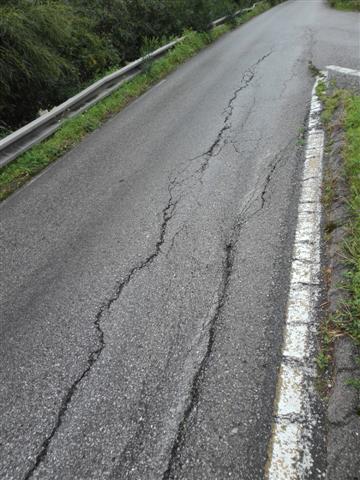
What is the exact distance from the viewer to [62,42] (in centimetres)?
843

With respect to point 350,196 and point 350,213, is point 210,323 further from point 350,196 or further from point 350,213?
point 350,196

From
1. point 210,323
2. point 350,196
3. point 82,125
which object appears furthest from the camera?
point 82,125

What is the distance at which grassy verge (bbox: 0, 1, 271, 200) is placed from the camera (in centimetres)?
596

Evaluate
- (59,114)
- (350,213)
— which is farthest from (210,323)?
(59,114)

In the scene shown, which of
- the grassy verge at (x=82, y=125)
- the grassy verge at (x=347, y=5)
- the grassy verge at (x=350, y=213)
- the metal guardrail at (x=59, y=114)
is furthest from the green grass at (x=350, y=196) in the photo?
the grassy verge at (x=347, y=5)

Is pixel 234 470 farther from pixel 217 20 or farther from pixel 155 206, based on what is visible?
pixel 217 20

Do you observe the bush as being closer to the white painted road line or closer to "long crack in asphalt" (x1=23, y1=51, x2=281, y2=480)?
"long crack in asphalt" (x1=23, y1=51, x2=281, y2=480)

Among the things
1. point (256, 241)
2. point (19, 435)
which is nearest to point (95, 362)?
point (19, 435)

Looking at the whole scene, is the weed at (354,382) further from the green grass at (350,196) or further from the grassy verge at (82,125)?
the grassy verge at (82,125)

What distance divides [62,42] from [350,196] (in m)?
7.89

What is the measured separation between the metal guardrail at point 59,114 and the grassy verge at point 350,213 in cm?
527

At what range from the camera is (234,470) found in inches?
77.5

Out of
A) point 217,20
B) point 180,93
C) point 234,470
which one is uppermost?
point 217,20

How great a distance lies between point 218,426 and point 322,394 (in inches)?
26.7
